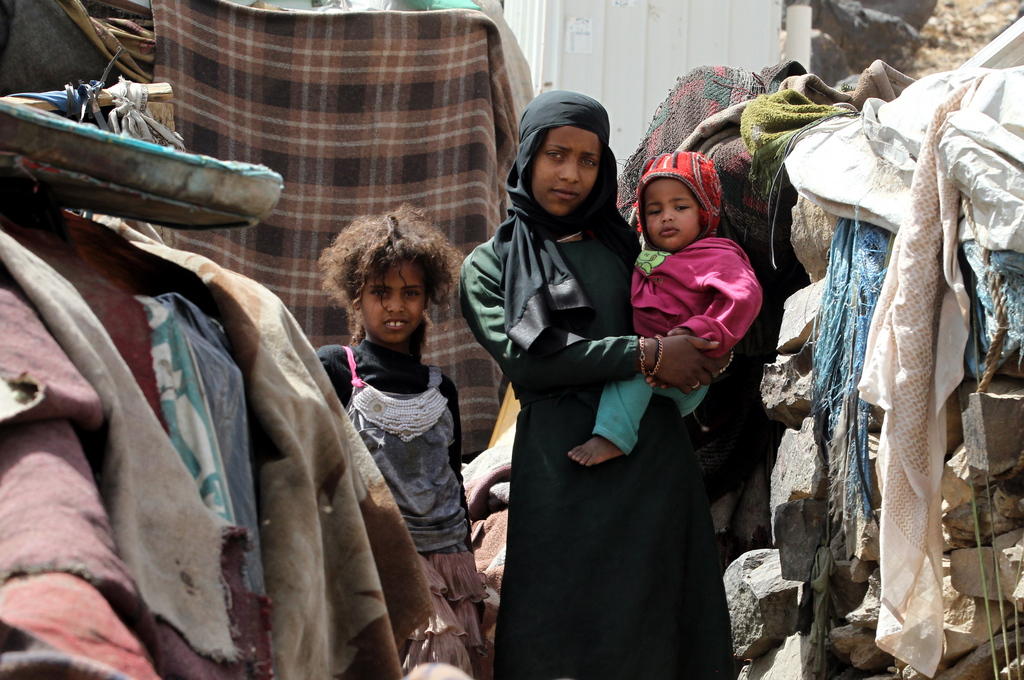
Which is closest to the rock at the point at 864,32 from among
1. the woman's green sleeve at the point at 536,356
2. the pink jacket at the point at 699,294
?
the pink jacket at the point at 699,294

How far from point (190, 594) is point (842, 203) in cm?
266

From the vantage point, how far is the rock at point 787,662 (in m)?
3.97

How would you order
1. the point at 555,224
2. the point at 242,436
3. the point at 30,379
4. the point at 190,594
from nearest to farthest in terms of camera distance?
the point at 30,379
the point at 190,594
the point at 242,436
the point at 555,224

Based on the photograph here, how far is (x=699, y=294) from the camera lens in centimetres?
334

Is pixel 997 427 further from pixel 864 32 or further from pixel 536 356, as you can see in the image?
pixel 864 32

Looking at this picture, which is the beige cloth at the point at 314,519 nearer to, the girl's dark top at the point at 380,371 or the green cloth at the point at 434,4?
the girl's dark top at the point at 380,371

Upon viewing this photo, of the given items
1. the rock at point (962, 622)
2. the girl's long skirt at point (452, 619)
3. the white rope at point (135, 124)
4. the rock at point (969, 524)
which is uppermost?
the white rope at point (135, 124)

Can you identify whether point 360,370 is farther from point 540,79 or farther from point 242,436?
point 540,79

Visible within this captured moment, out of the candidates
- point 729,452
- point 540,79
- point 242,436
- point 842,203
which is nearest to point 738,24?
point 540,79

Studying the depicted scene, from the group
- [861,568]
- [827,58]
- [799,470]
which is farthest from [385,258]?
[827,58]

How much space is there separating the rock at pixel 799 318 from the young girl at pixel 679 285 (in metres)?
0.63

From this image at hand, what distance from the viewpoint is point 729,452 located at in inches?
188

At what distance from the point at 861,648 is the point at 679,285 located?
1249 millimetres

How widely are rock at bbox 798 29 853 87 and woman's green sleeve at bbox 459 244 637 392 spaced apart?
10.4 metres
